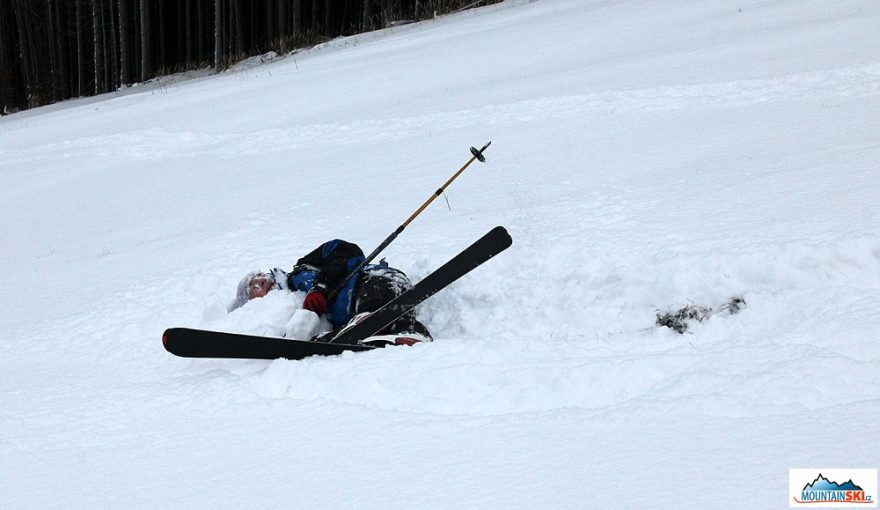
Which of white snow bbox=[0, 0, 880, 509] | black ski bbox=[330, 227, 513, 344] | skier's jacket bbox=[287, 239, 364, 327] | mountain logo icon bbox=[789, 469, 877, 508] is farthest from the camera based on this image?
skier's jacket bbox=[287, 239, 364, 327]

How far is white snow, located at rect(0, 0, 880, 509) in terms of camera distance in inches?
84.3

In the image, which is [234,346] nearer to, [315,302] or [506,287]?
[315,302]

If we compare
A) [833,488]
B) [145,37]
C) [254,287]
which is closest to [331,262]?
[254,287]

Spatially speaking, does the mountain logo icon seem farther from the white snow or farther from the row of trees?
the row of trees

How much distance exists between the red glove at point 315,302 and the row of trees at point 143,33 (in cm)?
1409

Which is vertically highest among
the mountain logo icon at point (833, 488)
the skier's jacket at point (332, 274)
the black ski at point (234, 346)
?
the skier's jacket at point (332, 274)

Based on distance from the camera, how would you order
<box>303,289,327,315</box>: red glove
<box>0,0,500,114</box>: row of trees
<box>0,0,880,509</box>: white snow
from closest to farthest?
1. <box>0,0,880,509</box>: white snow
2. <box>303,289,327,315</box>: red glove
3. <box>0,0,500,114</box>: row of trees

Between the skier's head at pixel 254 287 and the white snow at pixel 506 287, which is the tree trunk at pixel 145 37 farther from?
the skier's head at pixel 254 287

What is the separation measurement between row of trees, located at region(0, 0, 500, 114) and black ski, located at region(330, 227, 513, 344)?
14.3m

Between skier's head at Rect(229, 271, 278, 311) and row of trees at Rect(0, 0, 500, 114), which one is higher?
row of trees at Rect(0, 0, 500, 114)

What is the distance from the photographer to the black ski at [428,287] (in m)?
3.48

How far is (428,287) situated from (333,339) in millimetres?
541

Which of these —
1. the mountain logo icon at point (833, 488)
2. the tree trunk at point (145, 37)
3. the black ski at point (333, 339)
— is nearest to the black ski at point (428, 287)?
the black ski at point (333, 339)

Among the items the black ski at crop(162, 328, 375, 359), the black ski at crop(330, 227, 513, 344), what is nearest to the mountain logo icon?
the black ski at crop(330, 227, 513, 344)
